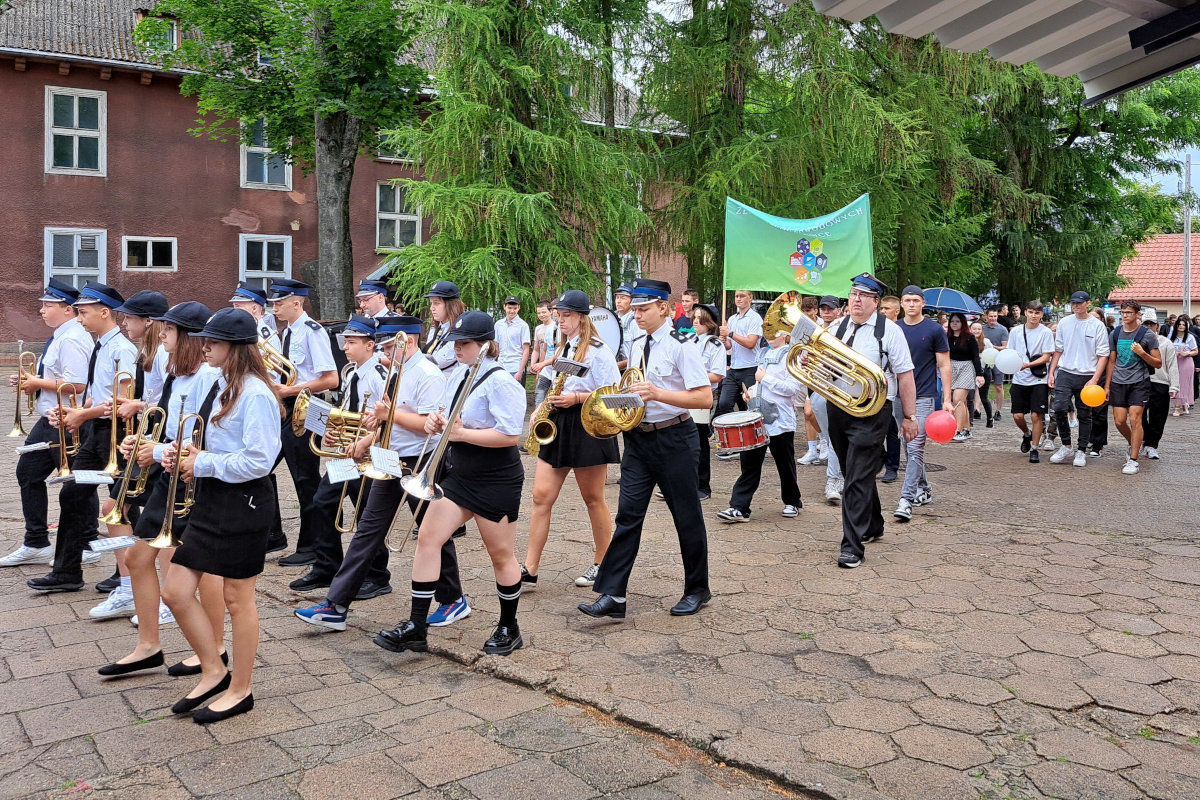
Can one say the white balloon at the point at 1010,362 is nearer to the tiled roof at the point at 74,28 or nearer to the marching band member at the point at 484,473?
the marching band member at the point at 484,473

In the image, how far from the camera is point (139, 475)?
5438mm

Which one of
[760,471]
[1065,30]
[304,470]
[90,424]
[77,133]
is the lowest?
[760,471]

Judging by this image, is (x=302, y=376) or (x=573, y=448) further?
(x=302, y=376)

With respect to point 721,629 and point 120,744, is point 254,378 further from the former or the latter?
point 721,629

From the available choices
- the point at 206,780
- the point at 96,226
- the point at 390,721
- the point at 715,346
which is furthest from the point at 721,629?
the point at 96,226

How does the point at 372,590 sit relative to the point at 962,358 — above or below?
below

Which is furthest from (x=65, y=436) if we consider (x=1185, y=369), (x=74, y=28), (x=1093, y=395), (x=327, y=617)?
(x=74, y=28)

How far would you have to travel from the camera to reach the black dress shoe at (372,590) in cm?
657

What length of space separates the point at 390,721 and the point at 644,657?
1.44 m

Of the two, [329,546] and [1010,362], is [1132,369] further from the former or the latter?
[329,546]

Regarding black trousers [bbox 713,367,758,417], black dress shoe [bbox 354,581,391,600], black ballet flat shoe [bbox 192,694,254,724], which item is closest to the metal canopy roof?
black ballet flat shoe [bbox 192,694,254,724]

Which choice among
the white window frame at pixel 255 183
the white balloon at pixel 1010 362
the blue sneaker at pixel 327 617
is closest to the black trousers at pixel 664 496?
the blue sneaker at pixel 327 617

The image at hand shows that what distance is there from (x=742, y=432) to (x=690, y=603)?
2.37m

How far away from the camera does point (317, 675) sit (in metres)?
5.17
